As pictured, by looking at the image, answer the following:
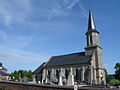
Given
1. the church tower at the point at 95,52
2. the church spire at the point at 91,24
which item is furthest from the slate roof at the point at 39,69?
the church spire at the point at 91,24

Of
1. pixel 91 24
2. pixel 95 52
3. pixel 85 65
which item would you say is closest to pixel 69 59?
pixel 85 65

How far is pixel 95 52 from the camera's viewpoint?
5953 cm

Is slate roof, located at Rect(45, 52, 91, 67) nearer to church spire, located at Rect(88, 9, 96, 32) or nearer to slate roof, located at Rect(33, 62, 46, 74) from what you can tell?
slate roof, located at Rect(33, 62, 46, 74)

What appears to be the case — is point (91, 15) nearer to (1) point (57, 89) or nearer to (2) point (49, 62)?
(2) point (49, 62)

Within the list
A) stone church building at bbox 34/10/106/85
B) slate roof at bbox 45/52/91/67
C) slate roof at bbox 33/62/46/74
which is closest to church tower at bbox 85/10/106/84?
stone church building at bbox 34/10/106/85

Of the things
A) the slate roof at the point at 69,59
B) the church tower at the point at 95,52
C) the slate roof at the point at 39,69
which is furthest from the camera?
the slate roof at the point at 39,69

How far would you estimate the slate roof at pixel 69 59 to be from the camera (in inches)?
2366

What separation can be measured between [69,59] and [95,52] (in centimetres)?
1050

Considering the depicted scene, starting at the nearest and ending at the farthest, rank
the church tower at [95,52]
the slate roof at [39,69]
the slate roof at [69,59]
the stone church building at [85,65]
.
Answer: the stone church building at [85,65] → the church tower at [95,52] → the slate roof at [69,59] → the slate roof at [39,69]

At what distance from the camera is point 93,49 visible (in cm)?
5975

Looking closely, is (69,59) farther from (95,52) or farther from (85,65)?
(95,52)

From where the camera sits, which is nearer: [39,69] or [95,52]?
[95,52]

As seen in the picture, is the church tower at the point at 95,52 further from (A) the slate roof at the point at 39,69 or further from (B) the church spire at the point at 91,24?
(A) the slate roof at the point at 39,69

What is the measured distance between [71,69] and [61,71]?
4.37 m
